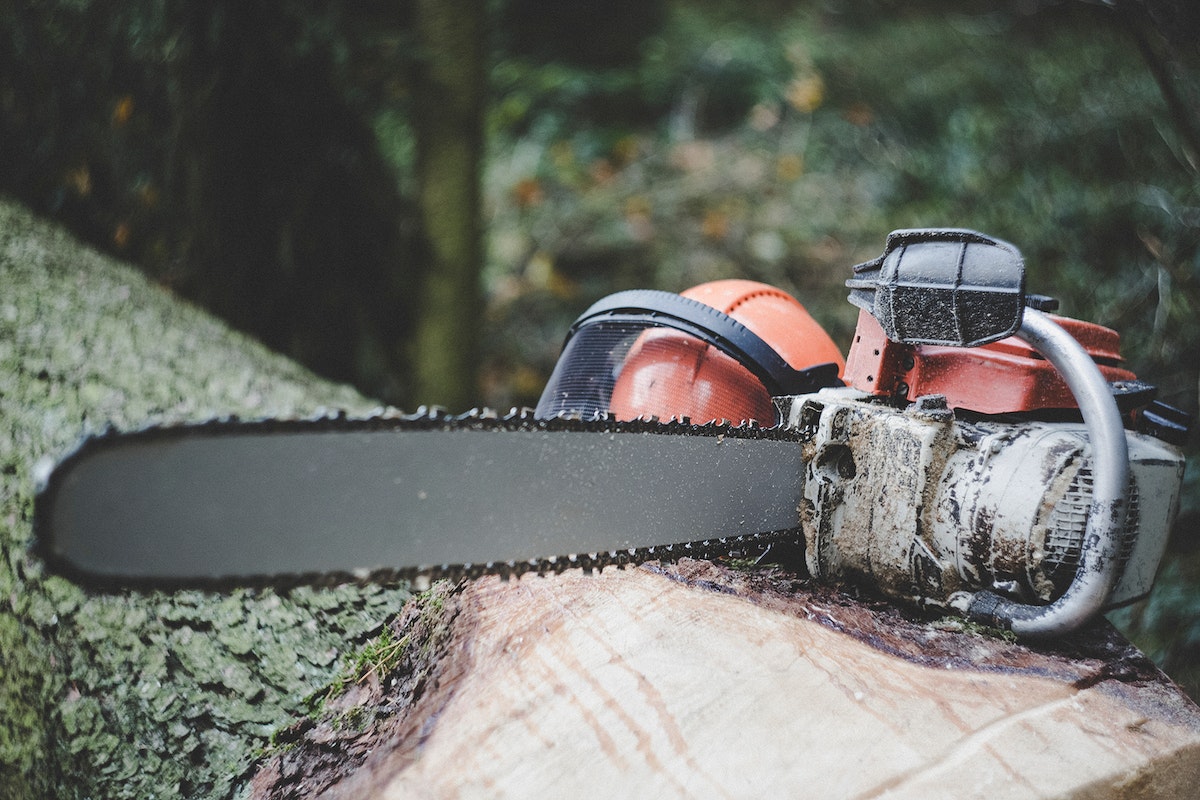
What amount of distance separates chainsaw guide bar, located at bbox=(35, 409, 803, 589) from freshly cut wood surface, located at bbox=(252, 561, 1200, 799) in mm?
109

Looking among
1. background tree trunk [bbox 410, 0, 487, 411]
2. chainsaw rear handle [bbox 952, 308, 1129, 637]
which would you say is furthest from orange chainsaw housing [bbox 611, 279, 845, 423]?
background tree trunk [bbox 410, 0, 487, 411]

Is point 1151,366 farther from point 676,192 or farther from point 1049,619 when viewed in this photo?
point 676,192

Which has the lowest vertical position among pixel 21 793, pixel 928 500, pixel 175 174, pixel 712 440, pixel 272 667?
pixel 21 793

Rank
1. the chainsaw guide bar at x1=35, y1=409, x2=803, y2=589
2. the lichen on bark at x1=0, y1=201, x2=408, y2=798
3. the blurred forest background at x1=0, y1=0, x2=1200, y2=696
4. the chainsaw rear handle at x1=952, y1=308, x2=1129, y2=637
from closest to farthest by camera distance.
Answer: the chainsaw guide bar at x1=35, y1=409, x2=803, y2=589 → the chainsaw rear handle at x1=952, y1=308, x2=1129, y2=637 → the lichen on bark at x1=0, y1=201, x2=408, y2=798 → the blurred forest background at x1=0, y1=0, x2=1200, y2=696

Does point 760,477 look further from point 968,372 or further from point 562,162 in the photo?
point 562,162

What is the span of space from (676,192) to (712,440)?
139 inches

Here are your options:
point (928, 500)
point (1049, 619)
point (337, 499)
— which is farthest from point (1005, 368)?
point (337, 499)

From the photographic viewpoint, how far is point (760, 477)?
1153mm

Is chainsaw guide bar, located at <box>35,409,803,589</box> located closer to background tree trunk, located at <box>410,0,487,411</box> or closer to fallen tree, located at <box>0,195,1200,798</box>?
fallen tree, located at <box>0,195,1200,798</box>

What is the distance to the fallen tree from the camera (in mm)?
850

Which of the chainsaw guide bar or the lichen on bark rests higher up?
the chainsaw guide bar

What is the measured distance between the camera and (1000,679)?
1.00 metres

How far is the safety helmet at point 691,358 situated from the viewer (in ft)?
4.23

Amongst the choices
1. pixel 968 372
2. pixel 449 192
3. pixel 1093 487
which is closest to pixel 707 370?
pixel 968 372
